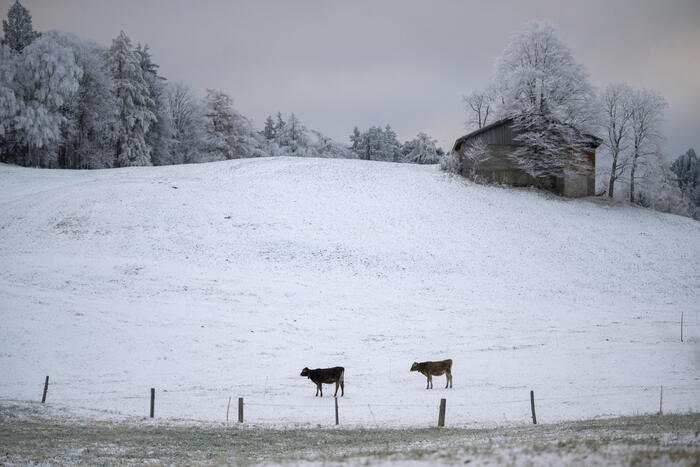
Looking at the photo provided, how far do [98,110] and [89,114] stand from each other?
129cm

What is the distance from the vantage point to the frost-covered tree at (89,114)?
59438 millimetres

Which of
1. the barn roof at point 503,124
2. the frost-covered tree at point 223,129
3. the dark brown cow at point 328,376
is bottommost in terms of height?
the dark brown cow at point 328,376

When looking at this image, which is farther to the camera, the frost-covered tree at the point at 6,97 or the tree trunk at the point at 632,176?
the frost-covered tree at the point at 6,97

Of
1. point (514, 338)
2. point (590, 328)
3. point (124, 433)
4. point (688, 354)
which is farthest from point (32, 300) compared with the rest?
point (688, 354)

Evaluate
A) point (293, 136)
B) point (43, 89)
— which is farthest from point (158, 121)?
point (293, 136)

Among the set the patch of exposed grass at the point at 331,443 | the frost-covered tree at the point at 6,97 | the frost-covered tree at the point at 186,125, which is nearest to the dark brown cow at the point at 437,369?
the patch of exposed grass at the point at 331,443

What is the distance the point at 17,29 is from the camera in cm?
6350

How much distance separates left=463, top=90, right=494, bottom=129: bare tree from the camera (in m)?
65.1

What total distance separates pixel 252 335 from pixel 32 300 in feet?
42.0

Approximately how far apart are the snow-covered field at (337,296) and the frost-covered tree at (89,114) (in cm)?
1161

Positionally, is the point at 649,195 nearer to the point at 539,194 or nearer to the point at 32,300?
the point at 539,194

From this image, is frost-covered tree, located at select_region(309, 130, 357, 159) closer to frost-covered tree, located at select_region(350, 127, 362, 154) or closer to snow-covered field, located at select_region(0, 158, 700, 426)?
frost-covered tree, located at select_region(350, 127, 362, 154)

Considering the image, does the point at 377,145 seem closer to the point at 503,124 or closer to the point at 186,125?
the point at 186,125

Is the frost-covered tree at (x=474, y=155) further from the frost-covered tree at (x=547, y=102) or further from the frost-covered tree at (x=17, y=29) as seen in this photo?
the frost-covered tree at (x=17, y=29)
